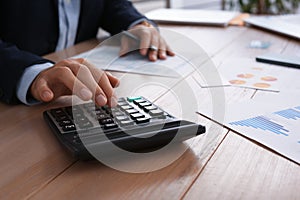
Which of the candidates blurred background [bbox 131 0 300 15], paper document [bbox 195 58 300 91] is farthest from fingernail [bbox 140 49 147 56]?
blurred background [bbox 131 0 300 15]

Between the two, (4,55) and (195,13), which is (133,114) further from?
(195,13)

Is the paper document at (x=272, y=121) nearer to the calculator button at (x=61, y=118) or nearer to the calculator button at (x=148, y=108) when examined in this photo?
the calculator button at (x=148, y=108)

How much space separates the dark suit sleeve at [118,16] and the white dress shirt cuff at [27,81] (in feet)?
1.58

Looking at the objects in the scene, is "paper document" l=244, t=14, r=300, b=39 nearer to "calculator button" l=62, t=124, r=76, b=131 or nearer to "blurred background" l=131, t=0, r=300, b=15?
"calculator button" l=62, t=124, r=76, b=131

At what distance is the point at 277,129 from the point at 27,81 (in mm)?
405

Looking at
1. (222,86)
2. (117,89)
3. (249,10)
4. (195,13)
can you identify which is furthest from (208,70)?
(249,10)

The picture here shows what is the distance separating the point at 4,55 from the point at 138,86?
248 mm

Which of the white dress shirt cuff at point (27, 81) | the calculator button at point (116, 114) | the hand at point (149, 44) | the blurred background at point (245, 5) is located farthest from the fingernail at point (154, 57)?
the blurred background at point (245, 5)

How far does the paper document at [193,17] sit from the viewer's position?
128cm

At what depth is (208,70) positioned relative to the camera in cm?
80

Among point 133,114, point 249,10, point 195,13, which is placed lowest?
point 249,10

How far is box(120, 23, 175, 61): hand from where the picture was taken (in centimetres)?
90

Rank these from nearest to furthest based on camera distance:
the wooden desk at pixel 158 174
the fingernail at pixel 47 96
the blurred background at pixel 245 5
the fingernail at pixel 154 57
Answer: the wooden desk at pixel 158 174 < the fingernail at pixel 47 96 < the fingernail at pixel 154 57 < the blurred background at pixel 245 5

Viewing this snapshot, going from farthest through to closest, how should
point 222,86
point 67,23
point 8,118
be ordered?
point 67,23 → point 222,86 → point 8,118
